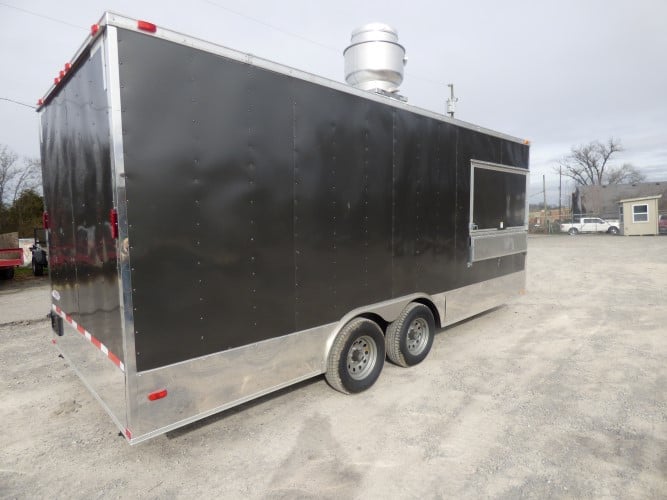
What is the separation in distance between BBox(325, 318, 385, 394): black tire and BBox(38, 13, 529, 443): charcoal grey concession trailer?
17 mm

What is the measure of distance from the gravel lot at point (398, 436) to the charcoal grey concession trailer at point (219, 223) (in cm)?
47

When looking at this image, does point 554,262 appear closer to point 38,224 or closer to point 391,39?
point 391,39

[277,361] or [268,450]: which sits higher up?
[277,361]

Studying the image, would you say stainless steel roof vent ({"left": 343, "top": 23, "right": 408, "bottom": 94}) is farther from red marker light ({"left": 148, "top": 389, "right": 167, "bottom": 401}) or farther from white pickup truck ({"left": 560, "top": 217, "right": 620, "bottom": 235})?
white pickup truck ({"left": 560, "top": 217, "right": 620, "bottom": 235})

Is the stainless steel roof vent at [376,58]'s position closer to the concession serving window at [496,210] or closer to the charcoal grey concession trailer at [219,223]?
the charcoal grey concession trailer at [219,223]

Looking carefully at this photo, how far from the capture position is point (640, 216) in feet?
98.5

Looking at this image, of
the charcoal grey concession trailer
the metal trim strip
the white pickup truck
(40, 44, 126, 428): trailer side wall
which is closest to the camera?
the metal trim strip

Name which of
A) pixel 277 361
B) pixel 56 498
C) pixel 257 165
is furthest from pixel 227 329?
pixel 56 498

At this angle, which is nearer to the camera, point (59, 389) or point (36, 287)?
point (59, 389)

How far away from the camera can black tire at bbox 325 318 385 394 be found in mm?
3980

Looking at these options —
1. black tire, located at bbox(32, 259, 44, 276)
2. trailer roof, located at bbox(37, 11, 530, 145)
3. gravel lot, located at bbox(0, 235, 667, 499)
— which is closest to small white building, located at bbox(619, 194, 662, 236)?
gravel lot, located at bbox(0, 235, 667, 499)

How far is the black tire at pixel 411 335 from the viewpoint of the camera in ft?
15.4

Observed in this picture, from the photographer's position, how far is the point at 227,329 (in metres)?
3.10

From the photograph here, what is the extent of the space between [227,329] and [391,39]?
448cm
